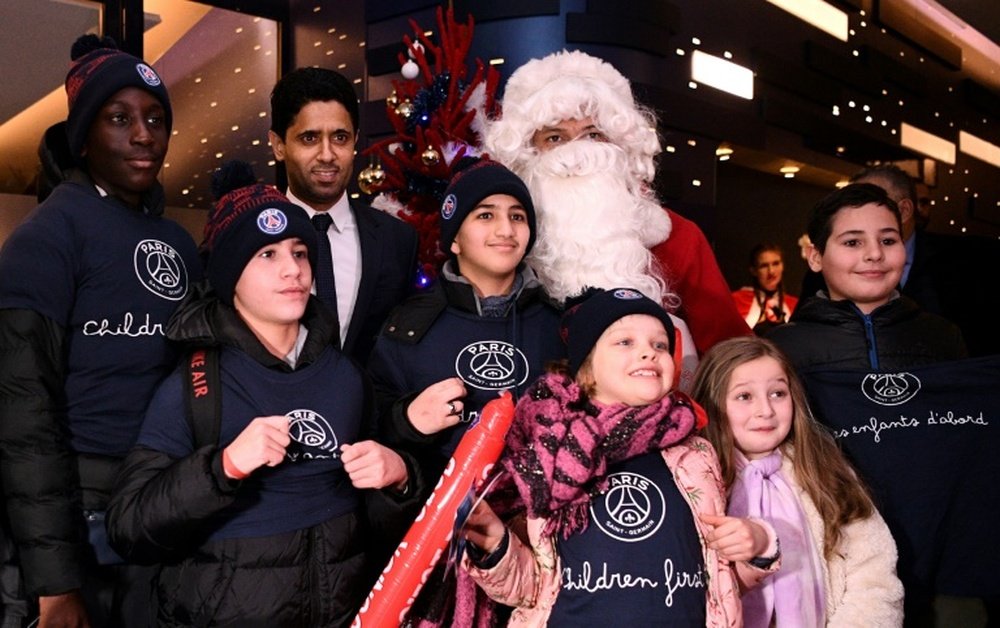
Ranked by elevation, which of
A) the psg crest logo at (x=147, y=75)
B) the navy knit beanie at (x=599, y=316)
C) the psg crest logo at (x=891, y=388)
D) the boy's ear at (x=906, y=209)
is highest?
the psg crest logo at (x=147, y=75)

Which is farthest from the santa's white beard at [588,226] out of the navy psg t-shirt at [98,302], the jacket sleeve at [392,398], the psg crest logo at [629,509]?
the navy psg t-shirt at [98,302]

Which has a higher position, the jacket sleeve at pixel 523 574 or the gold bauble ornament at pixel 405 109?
the gold bauble ornament at pixel 405 109

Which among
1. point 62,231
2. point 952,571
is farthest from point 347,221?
point 952,571

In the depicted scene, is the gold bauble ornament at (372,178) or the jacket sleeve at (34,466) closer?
the jacket sleeve at (34,466)

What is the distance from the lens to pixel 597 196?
9.73 feet

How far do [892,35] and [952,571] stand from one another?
744cm

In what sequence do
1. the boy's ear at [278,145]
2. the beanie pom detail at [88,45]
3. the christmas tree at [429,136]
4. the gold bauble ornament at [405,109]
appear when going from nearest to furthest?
the beanie pom detail at [88,45]
the boy's ear at [278,145]
the christmas tree at [429,136]
the gold bauble ornament at [405,109]

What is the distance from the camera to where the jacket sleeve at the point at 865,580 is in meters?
2.38

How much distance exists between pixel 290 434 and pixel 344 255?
988 millimetres

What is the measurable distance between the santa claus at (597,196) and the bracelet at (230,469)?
127 cm

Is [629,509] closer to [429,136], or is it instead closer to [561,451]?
[561,451]

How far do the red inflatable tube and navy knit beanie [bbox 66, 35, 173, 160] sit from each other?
1.23m

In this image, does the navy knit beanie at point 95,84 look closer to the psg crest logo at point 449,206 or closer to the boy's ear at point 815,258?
the psg crest logo at point 449,206

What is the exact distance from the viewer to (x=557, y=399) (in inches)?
85.3
